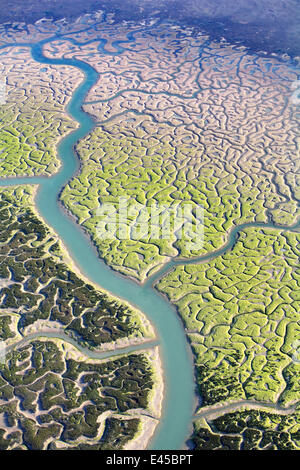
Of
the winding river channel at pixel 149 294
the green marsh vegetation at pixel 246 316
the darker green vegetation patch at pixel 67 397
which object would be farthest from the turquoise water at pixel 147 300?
the darker green vegetation patch at pixel 67 397

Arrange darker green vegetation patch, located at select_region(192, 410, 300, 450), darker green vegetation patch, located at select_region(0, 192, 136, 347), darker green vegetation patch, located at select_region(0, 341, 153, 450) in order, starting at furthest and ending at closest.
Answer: darker green vegetation patch, located at select_region(0, 192, 136, 347) < darker green vegetation patch, located at select_region(0, 341, 153, 450) < darker green vegetation patch, located at select_region(192, 410, 300, 450)

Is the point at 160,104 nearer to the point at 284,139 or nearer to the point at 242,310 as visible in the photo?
the point at 284,139

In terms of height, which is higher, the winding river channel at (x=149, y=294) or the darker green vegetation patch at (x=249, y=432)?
the winding river channel at (x=149, y=294)

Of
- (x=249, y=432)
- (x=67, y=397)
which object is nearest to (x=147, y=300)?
(x=67, y=397)

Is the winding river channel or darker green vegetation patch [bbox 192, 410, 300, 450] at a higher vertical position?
the winding river channel

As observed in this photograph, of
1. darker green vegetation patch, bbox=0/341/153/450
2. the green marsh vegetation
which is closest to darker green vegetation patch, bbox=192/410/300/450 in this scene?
the green marsh vegetation

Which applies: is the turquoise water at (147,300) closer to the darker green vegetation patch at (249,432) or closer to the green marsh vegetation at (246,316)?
the green marsh vegetation at (246,316)

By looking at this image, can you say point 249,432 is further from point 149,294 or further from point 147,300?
point 149,294

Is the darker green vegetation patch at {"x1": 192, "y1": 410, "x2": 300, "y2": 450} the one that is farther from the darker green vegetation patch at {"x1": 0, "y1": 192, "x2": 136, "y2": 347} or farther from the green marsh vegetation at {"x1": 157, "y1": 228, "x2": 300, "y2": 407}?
the darker green vegetation patch at {"x1": 0, "y1": 192, "x2": 136, "y2": 347}
